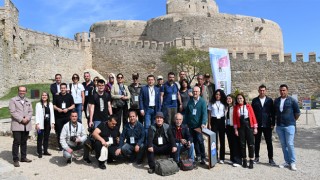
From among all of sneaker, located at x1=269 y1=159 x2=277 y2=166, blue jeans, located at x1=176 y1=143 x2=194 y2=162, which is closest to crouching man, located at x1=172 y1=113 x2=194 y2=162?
blue jeans, located at x1=176 y1=143 x2=194 y2=162

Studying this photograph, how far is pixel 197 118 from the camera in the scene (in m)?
6.93

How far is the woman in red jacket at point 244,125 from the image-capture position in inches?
262

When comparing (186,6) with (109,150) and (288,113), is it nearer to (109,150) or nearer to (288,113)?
(288,113)

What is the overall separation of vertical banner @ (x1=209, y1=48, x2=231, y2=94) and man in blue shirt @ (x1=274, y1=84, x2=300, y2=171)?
9.92 feet

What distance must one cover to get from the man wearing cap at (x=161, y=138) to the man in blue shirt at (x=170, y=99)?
0.70 m

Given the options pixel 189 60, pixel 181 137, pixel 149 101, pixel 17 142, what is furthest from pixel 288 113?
pixel 189 60

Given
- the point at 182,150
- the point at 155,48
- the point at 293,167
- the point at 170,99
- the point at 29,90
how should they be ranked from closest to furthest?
the point at 293,167, the point at 182,150, the point at 170,99, the point at 29,90, the point at 155,48

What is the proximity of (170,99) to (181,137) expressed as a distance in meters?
0.96

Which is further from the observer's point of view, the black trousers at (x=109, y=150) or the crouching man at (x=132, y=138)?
the crouching man at (x=132, y=138)

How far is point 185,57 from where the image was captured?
2669 cm

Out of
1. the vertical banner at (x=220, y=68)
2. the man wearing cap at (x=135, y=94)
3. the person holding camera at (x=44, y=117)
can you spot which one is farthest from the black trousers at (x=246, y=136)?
the person holding camera at (x=44, y=117)

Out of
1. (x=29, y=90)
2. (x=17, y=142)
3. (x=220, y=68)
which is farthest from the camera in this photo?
(x=29, y=90)

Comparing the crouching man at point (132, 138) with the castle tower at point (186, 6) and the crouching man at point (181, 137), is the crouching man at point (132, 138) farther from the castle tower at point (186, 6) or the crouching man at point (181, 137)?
the castle tower at point (186, 6)

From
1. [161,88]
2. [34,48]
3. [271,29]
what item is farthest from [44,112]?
[271,29]
